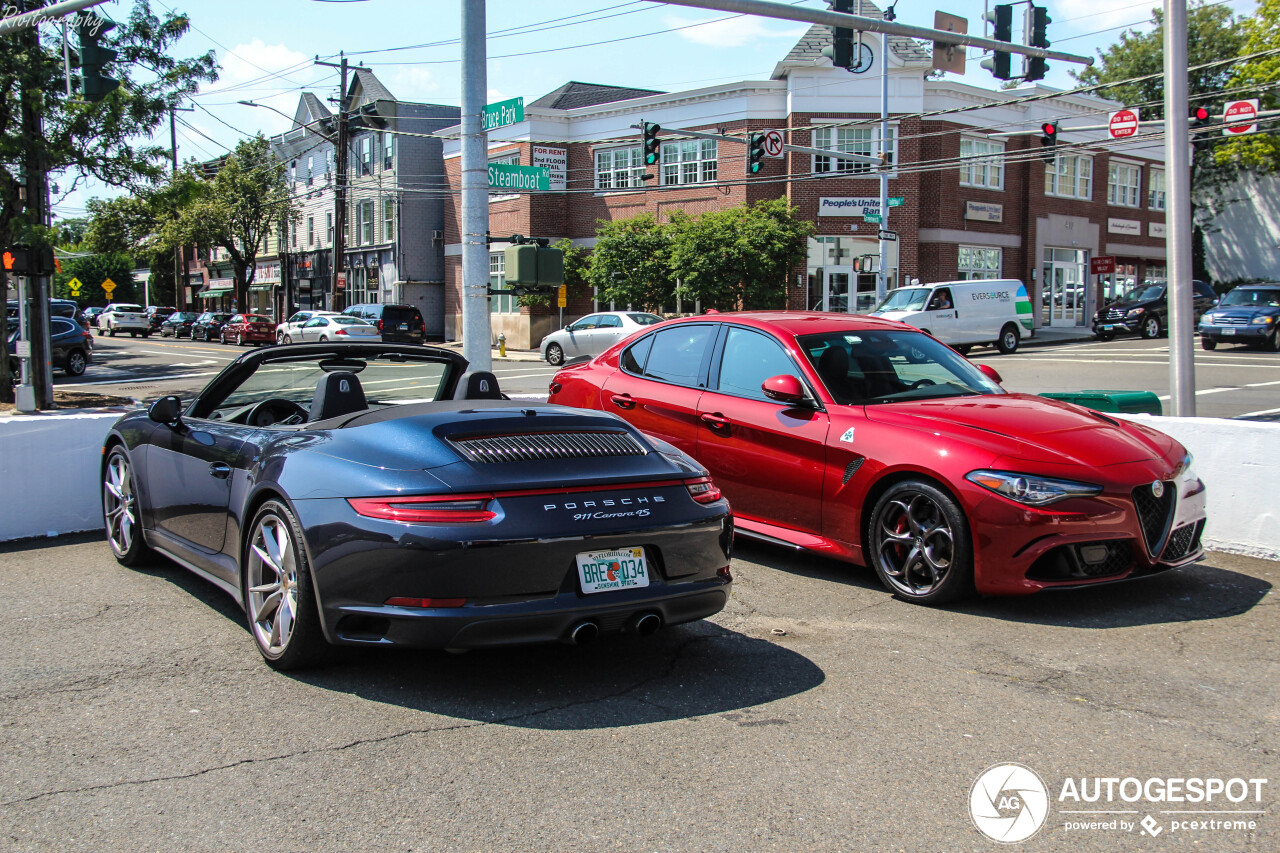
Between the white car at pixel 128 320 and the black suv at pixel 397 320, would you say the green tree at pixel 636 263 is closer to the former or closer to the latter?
the black suv at pixel 397 320

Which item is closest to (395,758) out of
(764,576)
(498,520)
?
(498,520)

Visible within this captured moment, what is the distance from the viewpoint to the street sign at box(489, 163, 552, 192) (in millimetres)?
12719

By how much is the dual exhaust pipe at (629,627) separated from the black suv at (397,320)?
35.0 m

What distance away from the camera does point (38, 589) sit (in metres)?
5.90

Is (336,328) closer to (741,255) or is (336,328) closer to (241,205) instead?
(741,255)

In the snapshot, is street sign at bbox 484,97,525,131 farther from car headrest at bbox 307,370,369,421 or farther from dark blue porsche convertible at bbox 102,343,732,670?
dark blue porsche convertible at bbox 102,343,732,670

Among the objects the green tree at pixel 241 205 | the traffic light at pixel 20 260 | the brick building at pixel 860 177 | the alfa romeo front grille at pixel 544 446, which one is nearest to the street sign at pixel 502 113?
the alfa romeo front grille at pixel 544 446

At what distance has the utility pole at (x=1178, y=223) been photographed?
8.19 metres

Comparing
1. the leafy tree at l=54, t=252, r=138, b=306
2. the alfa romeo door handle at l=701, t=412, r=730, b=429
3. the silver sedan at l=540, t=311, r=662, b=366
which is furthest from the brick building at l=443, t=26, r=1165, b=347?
the leafy tree at l=54, t=252, r=138, b=306

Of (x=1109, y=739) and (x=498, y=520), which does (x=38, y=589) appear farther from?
(x=1109, y=739)

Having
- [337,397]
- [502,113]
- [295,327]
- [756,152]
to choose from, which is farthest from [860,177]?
[337,397]

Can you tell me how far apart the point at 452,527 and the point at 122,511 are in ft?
11.6

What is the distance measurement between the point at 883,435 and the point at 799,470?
0.60 metres

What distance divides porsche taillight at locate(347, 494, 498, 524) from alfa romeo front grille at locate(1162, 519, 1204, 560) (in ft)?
12.4
